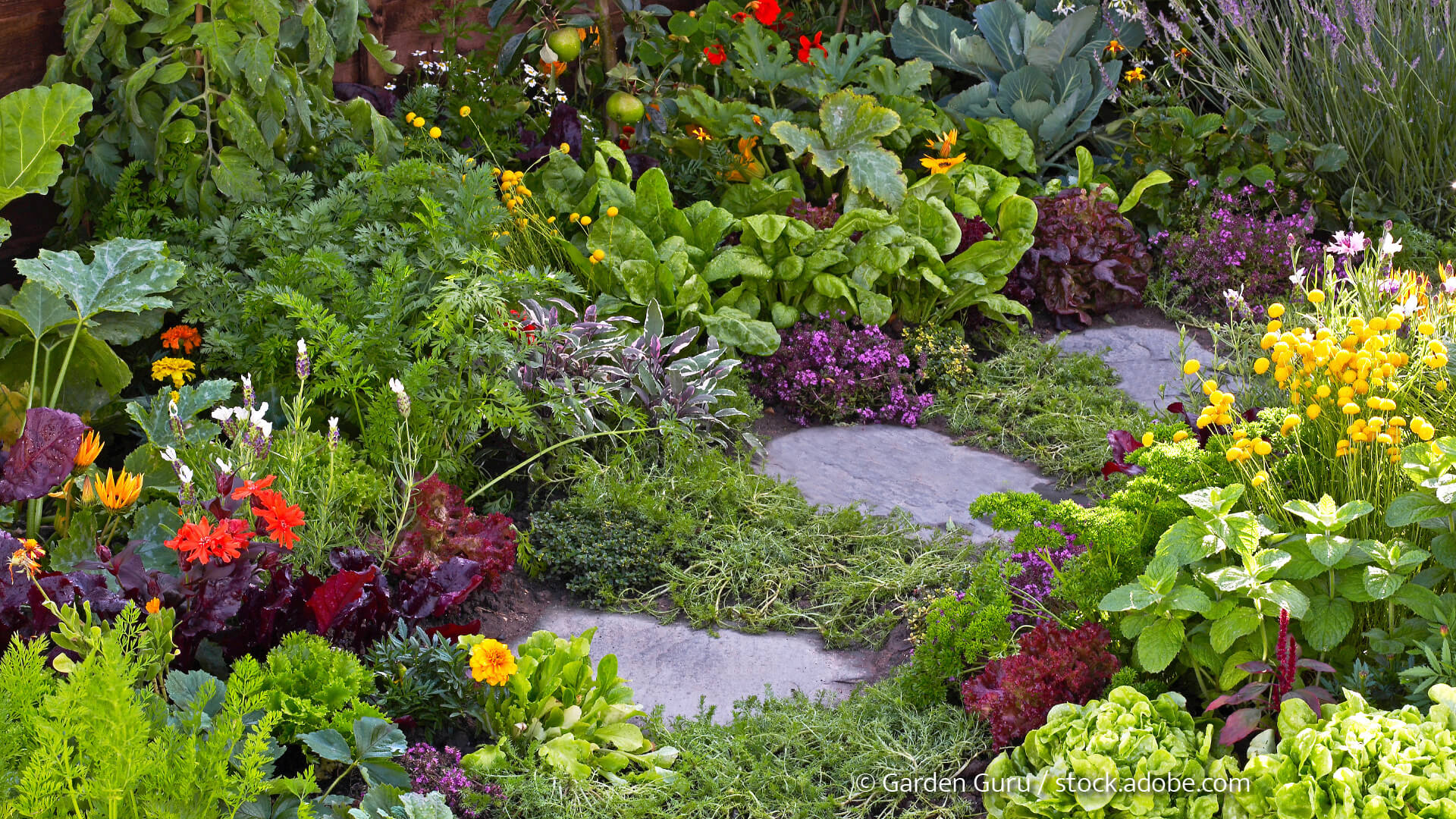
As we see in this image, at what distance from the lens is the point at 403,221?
360 cm

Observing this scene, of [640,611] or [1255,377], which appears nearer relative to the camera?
[640,611]

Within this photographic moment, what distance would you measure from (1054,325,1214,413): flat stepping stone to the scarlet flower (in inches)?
77.6

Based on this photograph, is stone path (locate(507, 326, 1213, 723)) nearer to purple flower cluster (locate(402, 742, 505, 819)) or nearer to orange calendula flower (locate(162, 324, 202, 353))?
purple flower cluster (locate(402, 742, 505, 819))

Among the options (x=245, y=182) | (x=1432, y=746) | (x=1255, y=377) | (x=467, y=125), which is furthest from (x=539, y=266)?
(x=1432, y=746)

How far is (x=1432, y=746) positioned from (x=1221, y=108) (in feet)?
15.9

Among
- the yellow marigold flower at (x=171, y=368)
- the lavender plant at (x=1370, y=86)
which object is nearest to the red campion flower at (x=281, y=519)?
the yellow marigold flower at (x=171, y=368)

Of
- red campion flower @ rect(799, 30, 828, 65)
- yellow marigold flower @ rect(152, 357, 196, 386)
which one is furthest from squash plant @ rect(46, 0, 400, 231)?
red campion flower @ rect(799, 30, 828, 65)

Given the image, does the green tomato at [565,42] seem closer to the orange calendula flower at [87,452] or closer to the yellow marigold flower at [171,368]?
the yellow marigold flower at [171,368]

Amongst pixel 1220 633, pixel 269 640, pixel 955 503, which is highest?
pixel 1220 633

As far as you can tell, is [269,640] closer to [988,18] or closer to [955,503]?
[955,503]

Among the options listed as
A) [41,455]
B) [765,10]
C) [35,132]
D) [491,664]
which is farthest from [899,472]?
[35,132]

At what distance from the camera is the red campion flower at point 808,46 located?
530 centimetres

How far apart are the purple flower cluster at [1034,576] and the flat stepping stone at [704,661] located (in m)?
0.39

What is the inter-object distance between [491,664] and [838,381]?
86.2 inches
